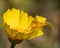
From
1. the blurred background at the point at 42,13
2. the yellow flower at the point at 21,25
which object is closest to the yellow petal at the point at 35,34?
the yellow flower at the point at 21,25

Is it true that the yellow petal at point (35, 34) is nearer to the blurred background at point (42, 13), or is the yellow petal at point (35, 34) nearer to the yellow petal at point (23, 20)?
the yellow petal at point (23, 20)

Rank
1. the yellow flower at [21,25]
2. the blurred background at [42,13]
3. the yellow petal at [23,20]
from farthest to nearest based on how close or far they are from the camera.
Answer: the blurred background at [42,13], the yellow petal at [23,20], the yellow flower at [21,25]

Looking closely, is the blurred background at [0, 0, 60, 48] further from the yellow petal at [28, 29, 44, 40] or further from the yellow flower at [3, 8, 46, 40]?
the yellow petal at [28, 29, 44, 40]

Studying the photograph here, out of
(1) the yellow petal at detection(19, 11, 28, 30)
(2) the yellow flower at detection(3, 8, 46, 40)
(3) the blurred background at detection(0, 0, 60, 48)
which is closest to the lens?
(2) the yellow flower at detection(3, 8, 46, 40)

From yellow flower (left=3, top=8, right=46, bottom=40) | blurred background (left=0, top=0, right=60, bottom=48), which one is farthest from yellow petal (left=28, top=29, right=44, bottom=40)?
blurred background (left=0, top=0, right=60, bottom=48)

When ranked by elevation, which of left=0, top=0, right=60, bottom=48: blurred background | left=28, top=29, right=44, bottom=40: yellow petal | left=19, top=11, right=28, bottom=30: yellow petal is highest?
left=0, top=0, right=60, bottom=48: blurred background

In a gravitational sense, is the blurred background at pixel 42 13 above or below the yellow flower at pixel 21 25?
above

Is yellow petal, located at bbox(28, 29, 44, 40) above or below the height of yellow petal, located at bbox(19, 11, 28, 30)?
below
